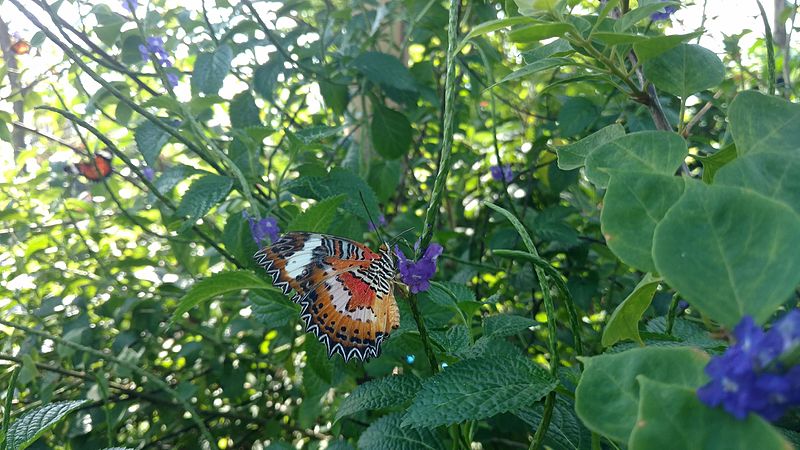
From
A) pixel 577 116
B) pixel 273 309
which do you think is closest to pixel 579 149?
pixel 273 309

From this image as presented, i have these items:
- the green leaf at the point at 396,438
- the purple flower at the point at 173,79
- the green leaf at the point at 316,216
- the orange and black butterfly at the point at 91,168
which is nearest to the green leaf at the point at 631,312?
the green leaf at the point at 396,438

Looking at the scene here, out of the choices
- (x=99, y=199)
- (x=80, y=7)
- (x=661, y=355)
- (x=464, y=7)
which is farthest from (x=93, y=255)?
(x=661, y=355)

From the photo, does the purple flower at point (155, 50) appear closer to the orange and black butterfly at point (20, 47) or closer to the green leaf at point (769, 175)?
the orange and black butterfly at point (20, 47)

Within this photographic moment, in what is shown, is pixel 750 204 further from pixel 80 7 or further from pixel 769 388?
pixel 80 7

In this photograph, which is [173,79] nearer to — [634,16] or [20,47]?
[20,47]

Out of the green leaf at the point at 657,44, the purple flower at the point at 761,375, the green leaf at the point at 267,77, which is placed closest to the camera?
the purple flower at the point at 761,375

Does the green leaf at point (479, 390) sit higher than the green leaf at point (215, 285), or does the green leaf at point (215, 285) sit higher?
the green leaf at point (215, 285)
